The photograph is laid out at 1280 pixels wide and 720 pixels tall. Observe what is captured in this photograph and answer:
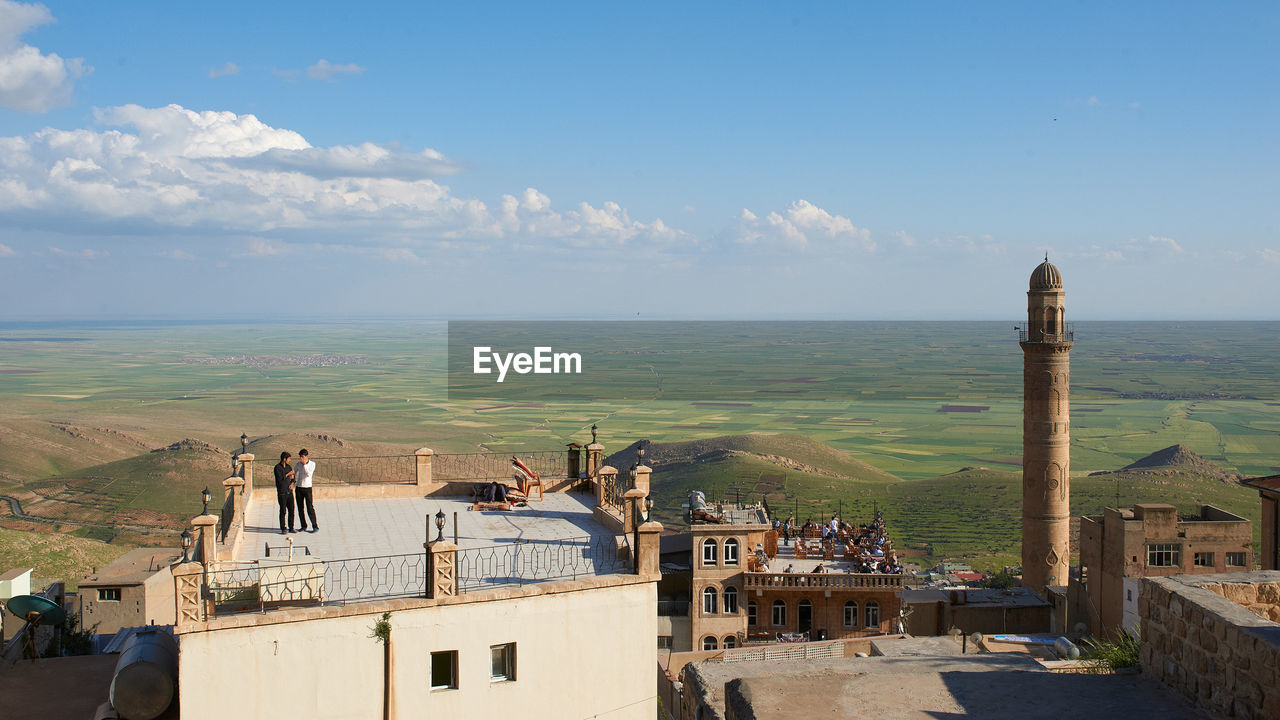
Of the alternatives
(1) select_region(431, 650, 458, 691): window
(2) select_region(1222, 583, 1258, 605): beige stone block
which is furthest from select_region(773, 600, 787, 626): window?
(2) select_region(1222, 583, 1258, 605): beige stone block

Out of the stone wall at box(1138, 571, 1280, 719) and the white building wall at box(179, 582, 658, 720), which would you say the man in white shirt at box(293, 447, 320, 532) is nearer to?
the white building wall at box(179, 582, 658, 720)

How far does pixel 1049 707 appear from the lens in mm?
7551

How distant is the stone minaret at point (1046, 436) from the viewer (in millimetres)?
47406

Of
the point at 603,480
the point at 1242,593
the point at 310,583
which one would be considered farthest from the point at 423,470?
the point at 1242,593

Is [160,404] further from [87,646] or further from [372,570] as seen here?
[372,570]

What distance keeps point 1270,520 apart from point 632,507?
2269 cm

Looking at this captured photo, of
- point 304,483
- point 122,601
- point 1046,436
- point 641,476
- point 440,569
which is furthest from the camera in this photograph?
point 1046,436

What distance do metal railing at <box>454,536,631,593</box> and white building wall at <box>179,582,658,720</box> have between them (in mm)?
756

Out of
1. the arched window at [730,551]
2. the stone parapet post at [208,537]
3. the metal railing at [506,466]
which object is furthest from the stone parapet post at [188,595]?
the arched window at [730,551]

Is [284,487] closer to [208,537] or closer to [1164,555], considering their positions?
[208,537]

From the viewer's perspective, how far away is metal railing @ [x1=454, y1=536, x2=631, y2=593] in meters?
15.0

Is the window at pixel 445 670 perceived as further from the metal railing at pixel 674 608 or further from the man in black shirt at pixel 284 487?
the metal railing at pixel 674 608

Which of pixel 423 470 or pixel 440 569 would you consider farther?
pixel 423 470

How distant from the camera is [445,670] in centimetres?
1359
